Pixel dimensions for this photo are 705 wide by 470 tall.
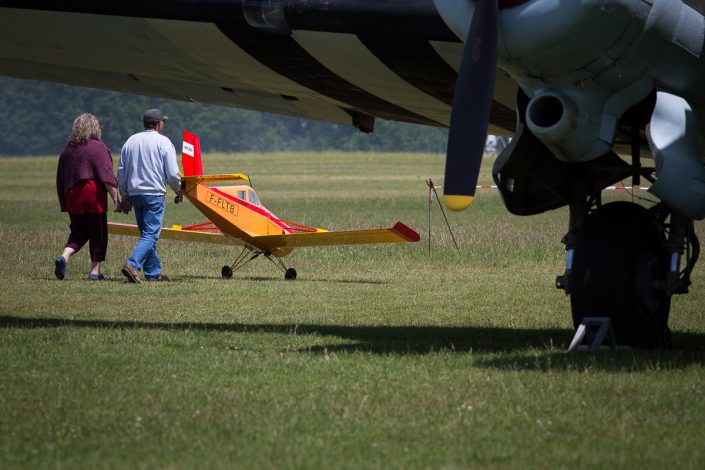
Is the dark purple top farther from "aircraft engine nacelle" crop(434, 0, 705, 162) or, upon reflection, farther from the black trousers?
"aircraft engine nacelle" crop(434, 0, 705, 162)

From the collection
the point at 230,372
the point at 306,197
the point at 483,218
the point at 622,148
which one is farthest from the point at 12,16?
the point at 306,197

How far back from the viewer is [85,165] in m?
14.4

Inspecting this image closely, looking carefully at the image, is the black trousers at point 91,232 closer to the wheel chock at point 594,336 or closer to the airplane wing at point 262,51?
the airplane wing at point 262,51

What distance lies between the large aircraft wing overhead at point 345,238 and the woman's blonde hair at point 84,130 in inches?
116

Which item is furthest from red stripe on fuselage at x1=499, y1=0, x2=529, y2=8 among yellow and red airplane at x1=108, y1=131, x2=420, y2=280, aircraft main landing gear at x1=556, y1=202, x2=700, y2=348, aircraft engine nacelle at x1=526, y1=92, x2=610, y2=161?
yellow and red airplane at x1=108, y1=131, x2=420, y2=280

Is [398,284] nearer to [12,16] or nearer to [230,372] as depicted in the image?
[12,16]

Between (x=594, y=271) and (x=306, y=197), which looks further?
(x=306, y=197)

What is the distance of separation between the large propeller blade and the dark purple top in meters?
6.97

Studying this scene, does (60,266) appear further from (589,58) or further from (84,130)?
(589,58)

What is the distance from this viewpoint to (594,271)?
8867 mm

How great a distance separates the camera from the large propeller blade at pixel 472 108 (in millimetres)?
8000

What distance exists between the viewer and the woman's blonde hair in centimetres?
→ 1443

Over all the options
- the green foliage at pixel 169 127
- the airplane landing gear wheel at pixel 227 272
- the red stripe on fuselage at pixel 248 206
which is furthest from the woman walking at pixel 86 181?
the green foliage at pixel 169 127

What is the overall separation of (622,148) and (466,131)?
8.63 ft
